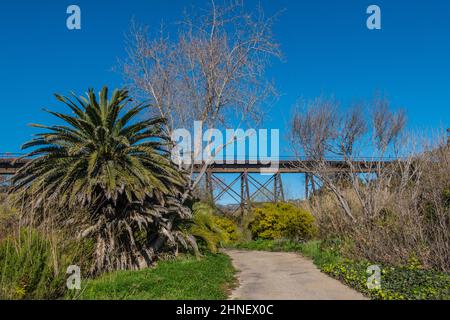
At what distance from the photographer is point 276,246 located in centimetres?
1911

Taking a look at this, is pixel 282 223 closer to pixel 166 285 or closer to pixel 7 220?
pixel 166 285

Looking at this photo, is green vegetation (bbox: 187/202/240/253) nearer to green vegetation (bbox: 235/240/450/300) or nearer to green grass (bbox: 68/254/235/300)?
green grass (bbox: 68/254/235/300)

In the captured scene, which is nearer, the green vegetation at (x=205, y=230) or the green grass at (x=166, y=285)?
the green grass at (x=166, y=285)

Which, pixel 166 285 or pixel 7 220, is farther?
pixel 166 285

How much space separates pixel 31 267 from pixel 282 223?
54.6 ft

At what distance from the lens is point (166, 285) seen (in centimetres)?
759

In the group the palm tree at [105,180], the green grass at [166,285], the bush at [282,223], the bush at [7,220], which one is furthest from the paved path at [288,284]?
the bush at [282,223]

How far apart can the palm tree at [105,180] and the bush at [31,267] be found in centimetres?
308

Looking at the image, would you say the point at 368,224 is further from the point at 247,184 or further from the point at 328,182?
the point at 247,184

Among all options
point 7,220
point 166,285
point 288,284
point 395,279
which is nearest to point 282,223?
point 288,284

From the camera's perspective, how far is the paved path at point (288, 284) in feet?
24.5

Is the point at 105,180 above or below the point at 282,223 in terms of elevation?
above

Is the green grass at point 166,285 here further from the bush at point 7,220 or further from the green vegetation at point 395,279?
the green vegetation at point 395,279
